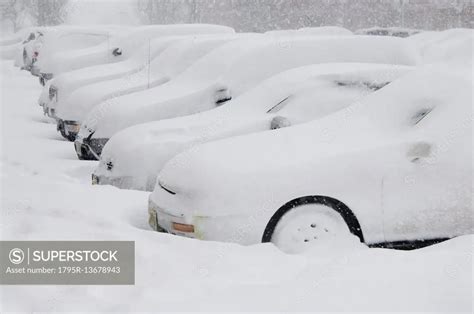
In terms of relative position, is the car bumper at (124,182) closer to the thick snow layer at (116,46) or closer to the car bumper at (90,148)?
the car bumper at (90,148)

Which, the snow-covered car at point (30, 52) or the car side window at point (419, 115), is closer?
the car side window at point (419, 115)

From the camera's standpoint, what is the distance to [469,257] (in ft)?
14.2

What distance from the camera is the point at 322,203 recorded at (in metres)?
5.05

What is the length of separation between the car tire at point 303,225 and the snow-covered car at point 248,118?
2.18 meters

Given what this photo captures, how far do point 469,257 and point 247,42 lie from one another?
591 cm

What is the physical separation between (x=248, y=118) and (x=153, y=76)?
4.32m

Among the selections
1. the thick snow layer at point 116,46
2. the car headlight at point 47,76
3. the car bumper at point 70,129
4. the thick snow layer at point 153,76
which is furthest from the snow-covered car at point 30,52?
the car bumper at point 70,129

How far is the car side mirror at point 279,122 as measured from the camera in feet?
23.4

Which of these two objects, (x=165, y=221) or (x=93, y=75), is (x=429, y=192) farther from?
(x=93, y=75)

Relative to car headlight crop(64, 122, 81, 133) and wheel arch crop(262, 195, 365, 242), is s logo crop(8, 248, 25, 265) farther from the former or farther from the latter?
car headlight crop(64, 122, 81, 133)

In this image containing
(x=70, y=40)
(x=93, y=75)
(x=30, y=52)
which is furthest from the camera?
(x=30, y=52)

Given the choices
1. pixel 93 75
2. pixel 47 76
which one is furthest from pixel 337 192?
pixel 47 76

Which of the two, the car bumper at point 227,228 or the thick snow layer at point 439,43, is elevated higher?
the car bumper at point 227,228

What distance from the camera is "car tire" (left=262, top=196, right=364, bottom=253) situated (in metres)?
5.00
